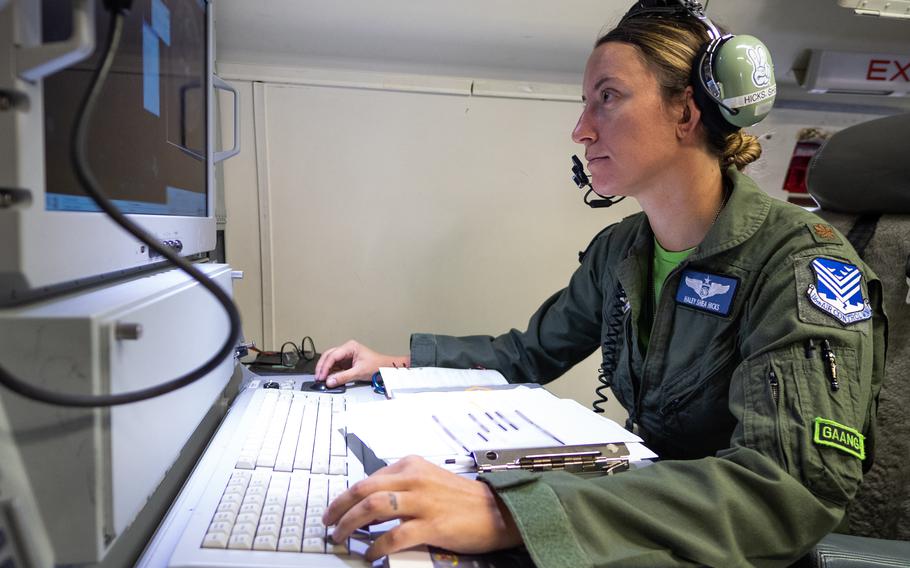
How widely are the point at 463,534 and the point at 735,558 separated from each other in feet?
1.00

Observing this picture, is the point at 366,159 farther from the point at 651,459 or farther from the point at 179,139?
the point at 651,459

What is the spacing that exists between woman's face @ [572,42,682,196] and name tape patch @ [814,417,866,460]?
518 mm

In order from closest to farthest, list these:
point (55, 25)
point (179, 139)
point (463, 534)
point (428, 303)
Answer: point (55, 25) → point (463, 534) → point (179, 139) → point (428, 303)

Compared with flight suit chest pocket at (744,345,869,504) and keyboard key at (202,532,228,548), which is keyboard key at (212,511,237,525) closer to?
keyboard key at (202,532,228,548)

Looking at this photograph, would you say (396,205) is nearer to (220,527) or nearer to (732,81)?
(732,81)

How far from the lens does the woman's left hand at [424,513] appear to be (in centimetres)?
54

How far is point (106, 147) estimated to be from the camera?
59 centimetres

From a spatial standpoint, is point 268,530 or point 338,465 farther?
point 338,465

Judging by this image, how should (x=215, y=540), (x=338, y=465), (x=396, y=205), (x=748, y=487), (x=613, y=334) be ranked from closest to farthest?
1. (x=215, y=540)
2. (x=748, y=487)
3. (x=338, y=465)
4. (x=613, y=334)
5. (x=396, y=205)

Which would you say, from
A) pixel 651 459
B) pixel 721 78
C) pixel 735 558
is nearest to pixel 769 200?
pixel 721 78

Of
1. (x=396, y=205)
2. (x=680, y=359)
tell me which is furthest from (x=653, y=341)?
(x=396, y=205)

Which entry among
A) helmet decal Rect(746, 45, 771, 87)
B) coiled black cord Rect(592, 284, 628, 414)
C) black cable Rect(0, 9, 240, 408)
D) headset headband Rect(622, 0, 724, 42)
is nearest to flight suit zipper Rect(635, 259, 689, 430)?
coiled black cord Rect(592, 284, 628, 414)

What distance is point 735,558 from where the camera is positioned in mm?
588

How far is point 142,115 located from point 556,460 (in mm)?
702
